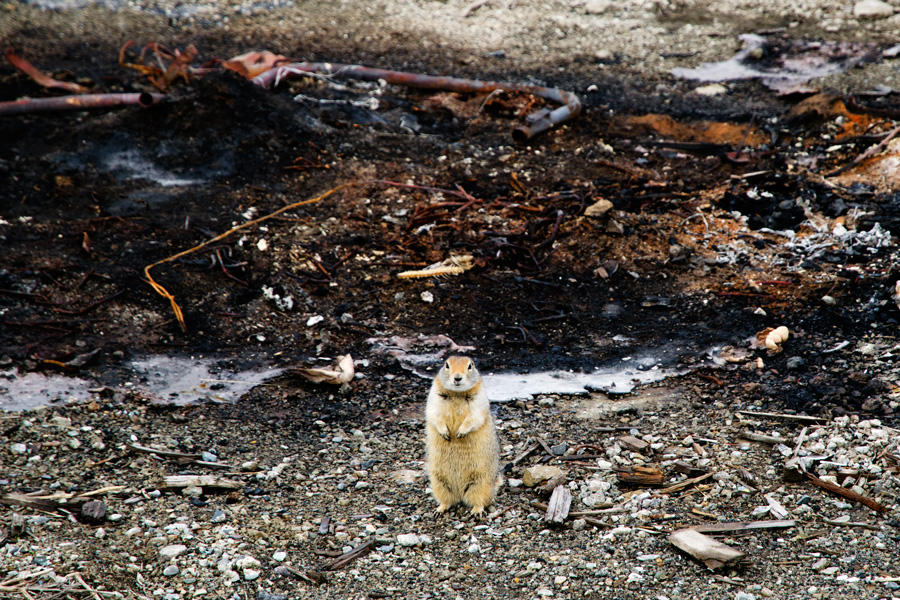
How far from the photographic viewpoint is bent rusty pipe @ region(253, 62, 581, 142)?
9.30 m

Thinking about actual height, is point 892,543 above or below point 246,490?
above

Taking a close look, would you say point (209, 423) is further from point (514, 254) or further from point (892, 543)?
point (892, 543)

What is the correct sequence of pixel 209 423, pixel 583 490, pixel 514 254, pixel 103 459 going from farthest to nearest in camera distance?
pixel 514 254
pixel 209 423
pixel 103 459
pixel 583 490

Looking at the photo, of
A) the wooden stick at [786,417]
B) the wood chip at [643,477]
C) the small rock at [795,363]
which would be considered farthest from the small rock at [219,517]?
the small rock at [795,363]

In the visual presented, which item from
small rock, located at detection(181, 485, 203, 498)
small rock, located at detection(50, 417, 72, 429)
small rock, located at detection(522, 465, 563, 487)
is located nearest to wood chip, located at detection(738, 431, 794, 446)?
small rock, located at detection(522, 465, 563, 487)

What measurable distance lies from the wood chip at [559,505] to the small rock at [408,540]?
769 mm

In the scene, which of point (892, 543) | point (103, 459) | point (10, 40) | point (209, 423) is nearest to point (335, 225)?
point (209, 423)

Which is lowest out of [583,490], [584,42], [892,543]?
[583,490]

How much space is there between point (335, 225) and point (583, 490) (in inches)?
176

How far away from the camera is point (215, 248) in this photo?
7.17 meters

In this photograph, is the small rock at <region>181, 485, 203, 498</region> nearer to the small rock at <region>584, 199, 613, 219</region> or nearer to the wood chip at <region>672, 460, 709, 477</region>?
the wood chip at <region>672, 460, 709, 477</region>

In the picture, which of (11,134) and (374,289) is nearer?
(374,289)

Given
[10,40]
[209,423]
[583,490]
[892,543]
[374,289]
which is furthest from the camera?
[10,40]

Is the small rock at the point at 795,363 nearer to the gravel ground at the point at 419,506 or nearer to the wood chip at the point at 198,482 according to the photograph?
the gravel ground at the point at 419,506
